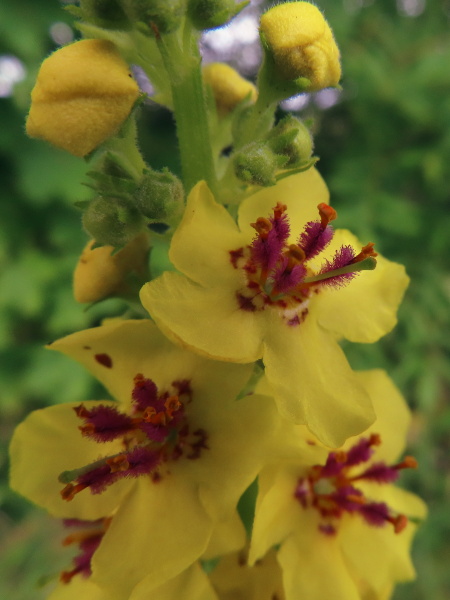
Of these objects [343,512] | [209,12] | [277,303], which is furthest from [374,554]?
[209,12]

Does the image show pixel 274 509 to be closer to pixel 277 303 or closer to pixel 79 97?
pixel 277 303

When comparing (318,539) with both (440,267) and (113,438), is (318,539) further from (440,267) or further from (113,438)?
(440,267)

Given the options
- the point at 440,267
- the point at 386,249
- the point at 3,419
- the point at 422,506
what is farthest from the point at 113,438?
the point at 3,419

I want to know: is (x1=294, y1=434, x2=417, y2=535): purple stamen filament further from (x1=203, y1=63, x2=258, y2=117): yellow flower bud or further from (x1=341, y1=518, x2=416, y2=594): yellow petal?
(x1=203, y1=63, x2=258, y2=117): yellow flower bud

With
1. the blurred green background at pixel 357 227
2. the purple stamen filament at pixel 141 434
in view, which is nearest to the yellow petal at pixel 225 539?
the purple stamen filament at pixel 141 434

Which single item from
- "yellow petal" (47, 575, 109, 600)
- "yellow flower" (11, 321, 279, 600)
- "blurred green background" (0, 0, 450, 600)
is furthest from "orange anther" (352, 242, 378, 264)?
"blurred green background" (0, 0, 450, 600)

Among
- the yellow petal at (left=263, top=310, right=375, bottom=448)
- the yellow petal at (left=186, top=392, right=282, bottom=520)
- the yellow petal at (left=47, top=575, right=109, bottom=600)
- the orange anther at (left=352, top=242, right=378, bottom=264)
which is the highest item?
the orange anther at (left=352, top=242, right=378, bottom=264)
